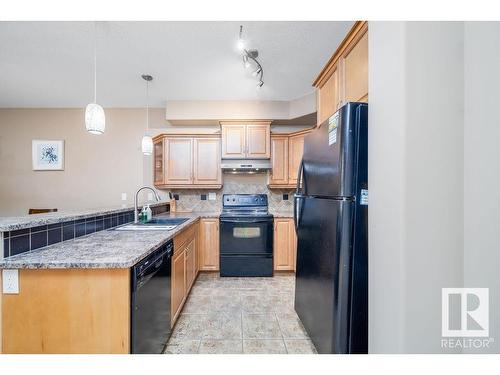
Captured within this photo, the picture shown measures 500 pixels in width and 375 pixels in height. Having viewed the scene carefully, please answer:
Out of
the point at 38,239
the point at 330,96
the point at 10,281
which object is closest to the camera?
the point at 10,281

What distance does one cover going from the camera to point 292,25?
2.00 m

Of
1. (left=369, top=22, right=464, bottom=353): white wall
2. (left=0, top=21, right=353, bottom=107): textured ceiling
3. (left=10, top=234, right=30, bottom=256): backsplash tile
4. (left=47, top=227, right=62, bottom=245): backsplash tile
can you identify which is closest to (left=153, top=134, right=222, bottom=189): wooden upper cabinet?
(left=0, top=21, right=353, bottom=107): textured ceiling

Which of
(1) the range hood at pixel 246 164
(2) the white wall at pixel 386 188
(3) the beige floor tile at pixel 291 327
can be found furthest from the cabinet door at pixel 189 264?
(2) the white wall at pixel 386 188

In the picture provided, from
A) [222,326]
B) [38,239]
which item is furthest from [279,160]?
[38,239]

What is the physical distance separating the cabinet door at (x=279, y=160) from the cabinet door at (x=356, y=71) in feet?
6.53

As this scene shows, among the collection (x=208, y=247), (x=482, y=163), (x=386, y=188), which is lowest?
(x=208, y=247)

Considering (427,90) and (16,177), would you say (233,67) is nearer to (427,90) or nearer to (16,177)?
(427,90)

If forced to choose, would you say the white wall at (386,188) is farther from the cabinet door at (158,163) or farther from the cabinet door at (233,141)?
the cabinet door at (158,163)

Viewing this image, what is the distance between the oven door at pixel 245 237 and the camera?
316 cm

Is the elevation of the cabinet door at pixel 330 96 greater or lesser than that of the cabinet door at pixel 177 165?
greater

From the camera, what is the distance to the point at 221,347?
1.73 m

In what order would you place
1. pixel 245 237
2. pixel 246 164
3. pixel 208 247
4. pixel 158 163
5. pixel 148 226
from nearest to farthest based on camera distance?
pixel 148 226 < pixel 245 237 < pixel 208 247 < pixel 246 164 < pixel 158 163

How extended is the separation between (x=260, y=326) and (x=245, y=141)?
98.1 inches

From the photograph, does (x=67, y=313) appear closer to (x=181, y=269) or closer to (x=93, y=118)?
(x=181, y=269)
